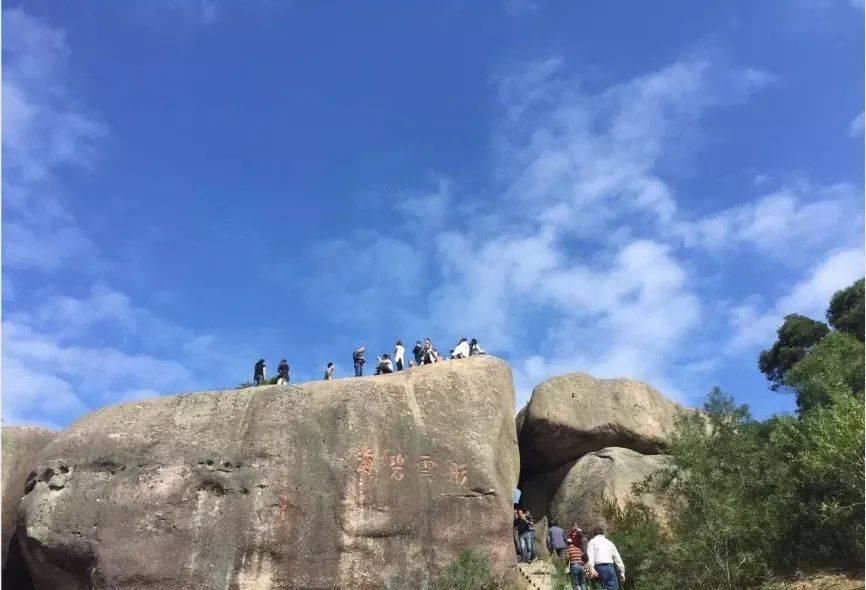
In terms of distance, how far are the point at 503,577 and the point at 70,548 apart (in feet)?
29.3

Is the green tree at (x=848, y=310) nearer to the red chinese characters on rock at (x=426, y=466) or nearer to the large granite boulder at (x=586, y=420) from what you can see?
the large granite boulder at (x=586, y=420)

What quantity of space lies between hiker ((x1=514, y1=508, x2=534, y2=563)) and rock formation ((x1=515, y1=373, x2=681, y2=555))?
6.04 ft

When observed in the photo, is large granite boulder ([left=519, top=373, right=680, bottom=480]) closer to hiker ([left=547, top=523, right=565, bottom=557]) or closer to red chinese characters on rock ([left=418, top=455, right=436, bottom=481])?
hiker ([left=547, top=523, right=565, bottom=557])

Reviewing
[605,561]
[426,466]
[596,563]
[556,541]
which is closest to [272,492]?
[426,466]

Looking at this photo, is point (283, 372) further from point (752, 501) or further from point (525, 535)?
point (752, 501)

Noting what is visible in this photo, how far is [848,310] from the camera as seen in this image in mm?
37000

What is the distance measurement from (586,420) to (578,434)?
49cm

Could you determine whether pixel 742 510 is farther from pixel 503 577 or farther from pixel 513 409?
pixel 513 409

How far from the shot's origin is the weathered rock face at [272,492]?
1605cm

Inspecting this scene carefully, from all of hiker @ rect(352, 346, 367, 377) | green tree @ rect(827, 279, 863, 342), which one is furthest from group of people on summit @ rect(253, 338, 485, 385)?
green tree @ rect(827, 279, 863, 342)

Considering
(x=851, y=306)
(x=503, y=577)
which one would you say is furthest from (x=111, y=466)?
(x=851, y=306)

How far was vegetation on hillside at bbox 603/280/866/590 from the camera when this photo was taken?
486 inches

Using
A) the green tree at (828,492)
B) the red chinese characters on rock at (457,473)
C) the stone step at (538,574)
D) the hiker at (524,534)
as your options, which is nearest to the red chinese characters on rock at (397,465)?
the red chinese characters on rock at (457,473)

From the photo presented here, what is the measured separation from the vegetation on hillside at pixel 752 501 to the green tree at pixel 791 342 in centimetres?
2581
